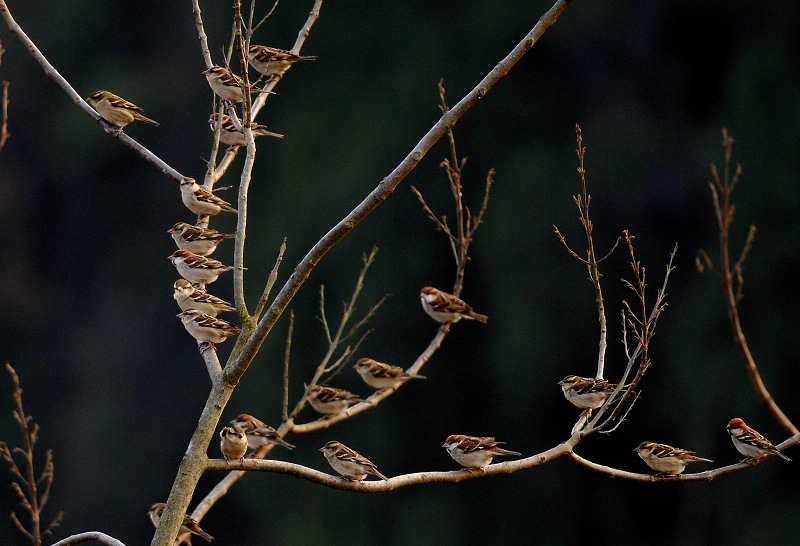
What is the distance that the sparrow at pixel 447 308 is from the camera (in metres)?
5.36

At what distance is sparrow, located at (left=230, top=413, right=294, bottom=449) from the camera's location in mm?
5566

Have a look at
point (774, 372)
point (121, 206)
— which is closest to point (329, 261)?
point (121, 206)

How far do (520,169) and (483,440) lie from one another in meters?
6.77

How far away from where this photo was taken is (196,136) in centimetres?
1356

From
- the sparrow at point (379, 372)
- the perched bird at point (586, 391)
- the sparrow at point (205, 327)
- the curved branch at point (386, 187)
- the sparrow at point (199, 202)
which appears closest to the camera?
the curved branch at point (386, 187)

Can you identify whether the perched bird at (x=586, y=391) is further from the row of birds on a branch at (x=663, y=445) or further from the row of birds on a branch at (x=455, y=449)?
the row of birds on a branch at (x=455, y=449)

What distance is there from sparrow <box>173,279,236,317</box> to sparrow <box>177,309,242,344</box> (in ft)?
0.16

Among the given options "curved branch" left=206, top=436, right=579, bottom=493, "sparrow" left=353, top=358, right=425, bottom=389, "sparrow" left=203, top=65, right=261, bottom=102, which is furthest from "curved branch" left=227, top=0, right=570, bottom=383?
"sparrow" left=203, top=65, right=261, bottom=102

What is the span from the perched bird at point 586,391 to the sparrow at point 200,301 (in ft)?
8.24

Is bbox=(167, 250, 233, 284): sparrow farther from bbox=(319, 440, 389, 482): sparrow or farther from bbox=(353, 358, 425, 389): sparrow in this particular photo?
bbox=(319, 440, 389, 482): sparrow

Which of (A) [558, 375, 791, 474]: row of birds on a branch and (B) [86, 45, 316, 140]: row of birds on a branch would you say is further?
(B) [86, 45, 316, 140]: row of birds on a branch

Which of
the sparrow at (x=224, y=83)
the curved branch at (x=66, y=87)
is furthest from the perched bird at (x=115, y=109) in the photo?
the curved branch at (x=66, y=87)

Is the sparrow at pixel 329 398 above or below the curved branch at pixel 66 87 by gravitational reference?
below

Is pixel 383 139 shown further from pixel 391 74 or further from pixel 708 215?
pixel 708 215
